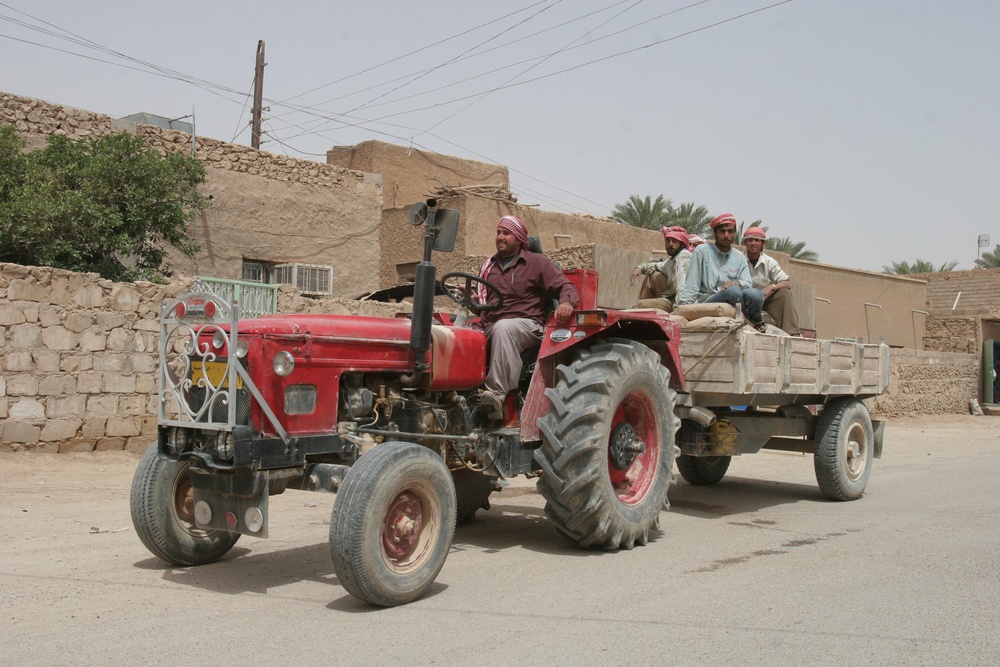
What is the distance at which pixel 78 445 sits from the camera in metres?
10.6

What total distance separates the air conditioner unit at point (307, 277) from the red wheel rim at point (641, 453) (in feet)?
39.3

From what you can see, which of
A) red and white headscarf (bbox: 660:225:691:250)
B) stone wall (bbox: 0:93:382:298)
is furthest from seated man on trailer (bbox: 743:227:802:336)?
stone wall (bbox: 0:93:382:298)

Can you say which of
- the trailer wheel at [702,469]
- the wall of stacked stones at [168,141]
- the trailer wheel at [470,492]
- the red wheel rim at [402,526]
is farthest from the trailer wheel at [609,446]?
the wall of stacked stones at [168,141]

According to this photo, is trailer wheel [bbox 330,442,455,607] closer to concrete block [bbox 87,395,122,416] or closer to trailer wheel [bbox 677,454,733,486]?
trailer wheel [bbox 677,454,733,486]

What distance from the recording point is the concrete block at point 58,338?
33.7 ft

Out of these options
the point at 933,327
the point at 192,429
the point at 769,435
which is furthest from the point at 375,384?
the point at 933,327

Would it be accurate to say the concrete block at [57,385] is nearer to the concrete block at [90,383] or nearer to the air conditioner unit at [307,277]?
the concrete block at [90,383]

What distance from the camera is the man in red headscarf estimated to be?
9.27 meters

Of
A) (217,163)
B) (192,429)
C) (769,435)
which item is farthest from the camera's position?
(217,163)

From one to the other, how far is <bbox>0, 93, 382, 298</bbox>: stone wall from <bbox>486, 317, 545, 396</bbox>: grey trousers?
11.2m

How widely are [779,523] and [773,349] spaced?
4.74 feet

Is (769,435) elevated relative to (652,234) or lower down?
lower down

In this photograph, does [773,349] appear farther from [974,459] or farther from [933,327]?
[933,327]

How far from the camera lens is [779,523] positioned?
7613 millimetres
